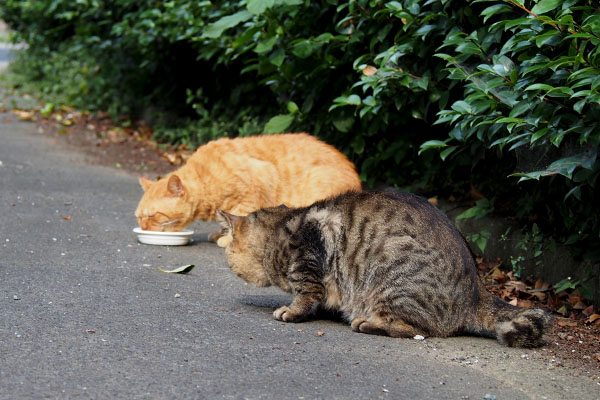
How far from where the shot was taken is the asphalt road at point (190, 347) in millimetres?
3428

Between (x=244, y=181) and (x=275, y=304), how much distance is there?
6.44ft

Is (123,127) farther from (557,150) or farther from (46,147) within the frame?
(557,150)

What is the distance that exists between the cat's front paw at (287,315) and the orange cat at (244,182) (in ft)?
6.77

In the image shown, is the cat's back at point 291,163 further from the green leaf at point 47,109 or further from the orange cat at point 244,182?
the green leaf at point 47,109

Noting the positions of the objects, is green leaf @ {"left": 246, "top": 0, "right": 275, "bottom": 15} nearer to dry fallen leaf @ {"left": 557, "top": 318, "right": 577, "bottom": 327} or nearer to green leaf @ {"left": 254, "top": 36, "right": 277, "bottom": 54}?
green leaf @ {"left": 254, "top": 36, "right": 277, "bottom": 54}

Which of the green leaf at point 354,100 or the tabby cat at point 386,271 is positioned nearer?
the tabby cat at point 386,271

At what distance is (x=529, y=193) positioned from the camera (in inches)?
224

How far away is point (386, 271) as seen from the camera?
14.6 ft

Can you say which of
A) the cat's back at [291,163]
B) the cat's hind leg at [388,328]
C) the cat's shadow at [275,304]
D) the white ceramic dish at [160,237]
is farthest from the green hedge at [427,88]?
the white ceramic dish at [160,237]

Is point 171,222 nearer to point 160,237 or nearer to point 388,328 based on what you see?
point 160,237

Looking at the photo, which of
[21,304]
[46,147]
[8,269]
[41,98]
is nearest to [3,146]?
[46,147]

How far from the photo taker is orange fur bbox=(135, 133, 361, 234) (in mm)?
6695

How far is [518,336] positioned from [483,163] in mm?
2470

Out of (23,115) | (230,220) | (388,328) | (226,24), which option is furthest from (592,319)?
(23,115)
